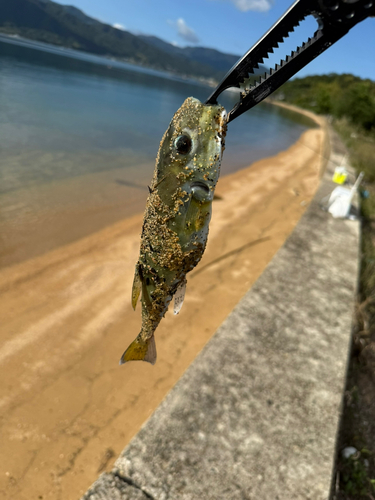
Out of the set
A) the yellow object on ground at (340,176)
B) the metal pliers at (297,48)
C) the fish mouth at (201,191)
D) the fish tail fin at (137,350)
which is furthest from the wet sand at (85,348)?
the metal pliers at (297,48)

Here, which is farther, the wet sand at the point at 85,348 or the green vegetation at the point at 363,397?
the wet sand at the point at 85,348

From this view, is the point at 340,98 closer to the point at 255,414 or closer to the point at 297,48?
the point at 255,414

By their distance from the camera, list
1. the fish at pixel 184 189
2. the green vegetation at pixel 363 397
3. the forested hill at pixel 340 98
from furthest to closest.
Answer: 1. the forested hill at pixel 340 98
2. the green vegetation at pixel 363 397
3. the fish at pixel 184 189

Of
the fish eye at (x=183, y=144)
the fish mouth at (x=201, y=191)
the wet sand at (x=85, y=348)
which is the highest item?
the fish eye at (x=183, y=144)

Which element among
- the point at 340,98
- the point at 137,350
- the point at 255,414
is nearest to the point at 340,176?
the point at 255,414

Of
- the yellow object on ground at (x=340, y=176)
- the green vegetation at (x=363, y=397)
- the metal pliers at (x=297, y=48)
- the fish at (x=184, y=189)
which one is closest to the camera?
the metal pliers at (x=297, y=48)

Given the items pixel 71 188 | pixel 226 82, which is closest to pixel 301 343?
pixel 226 82

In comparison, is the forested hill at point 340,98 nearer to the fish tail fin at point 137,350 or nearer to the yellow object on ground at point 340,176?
the yellow object on ground at point 340,176

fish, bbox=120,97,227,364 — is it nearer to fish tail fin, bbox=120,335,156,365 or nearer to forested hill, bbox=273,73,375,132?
fish tail fin, bbox=120,335,156,365
